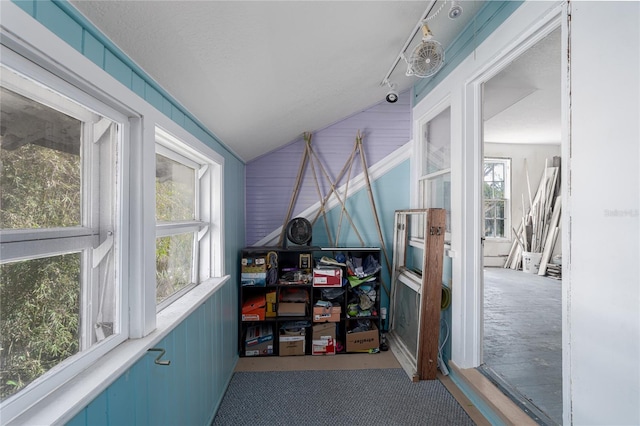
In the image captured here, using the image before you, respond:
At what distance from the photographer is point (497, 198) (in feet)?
18.0

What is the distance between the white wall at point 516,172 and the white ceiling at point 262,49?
165 inches

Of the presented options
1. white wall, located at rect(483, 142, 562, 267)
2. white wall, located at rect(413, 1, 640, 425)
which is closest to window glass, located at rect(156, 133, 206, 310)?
white wall, located at rect(413, 1, 640, 425)

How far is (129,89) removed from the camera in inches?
40.6

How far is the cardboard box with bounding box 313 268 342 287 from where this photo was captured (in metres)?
2.65

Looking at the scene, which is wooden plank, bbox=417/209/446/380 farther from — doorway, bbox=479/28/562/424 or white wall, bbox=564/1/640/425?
white wall, bbox=564/1/640/425

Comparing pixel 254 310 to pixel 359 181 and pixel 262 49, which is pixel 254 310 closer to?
pixel 359 181

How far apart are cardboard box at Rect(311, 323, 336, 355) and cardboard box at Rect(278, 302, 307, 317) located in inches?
8.1

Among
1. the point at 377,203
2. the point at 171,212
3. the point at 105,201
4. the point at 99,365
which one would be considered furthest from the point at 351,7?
the point at 377,203

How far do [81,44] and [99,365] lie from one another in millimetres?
1031

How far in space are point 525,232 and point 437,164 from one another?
154 inches

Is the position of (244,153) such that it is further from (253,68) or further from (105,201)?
(105,201)

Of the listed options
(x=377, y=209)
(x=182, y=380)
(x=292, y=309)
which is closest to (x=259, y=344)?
(x=292, y=309)

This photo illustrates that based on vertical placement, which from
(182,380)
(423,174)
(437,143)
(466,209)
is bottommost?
(182,380)

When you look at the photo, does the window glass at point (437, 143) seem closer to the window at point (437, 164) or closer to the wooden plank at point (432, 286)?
the window at point (437, 164)
